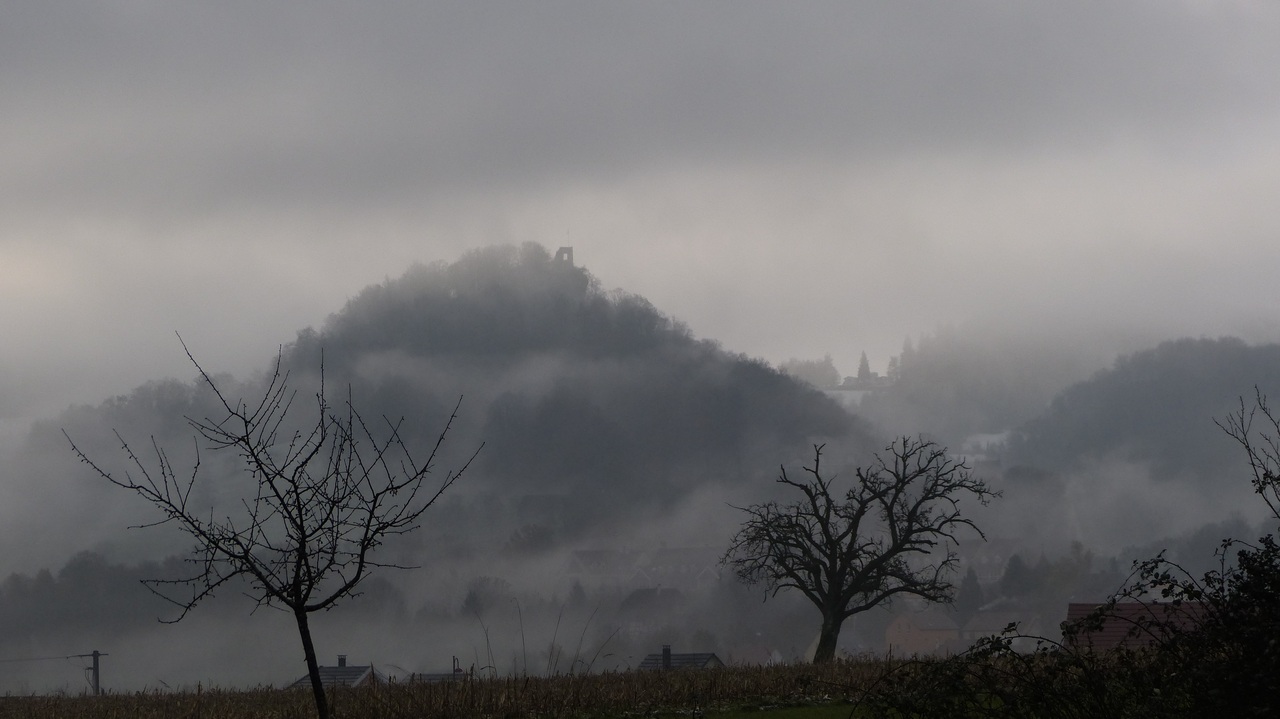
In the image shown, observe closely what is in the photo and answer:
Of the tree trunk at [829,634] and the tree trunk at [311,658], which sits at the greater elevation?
the tree trunk at [311,658]

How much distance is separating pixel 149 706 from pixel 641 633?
162 meters

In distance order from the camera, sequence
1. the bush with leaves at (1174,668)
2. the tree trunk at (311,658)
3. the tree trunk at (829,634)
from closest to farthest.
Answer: the bush with leaves at (1174,668), the tree trunk at (311,658), the tree trunk at (829,634)

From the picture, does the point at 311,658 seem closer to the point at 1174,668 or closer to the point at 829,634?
the point at 1174,668

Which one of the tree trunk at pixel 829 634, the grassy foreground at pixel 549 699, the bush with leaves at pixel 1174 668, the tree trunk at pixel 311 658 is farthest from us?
the tree trunk at pixel 829 634

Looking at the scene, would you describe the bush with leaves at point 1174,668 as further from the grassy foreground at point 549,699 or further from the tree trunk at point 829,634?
the tree trunk at point 829,634

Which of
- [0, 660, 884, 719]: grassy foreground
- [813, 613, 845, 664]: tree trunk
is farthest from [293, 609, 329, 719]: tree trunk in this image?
[813, 613, 845, 664]: tree trunk

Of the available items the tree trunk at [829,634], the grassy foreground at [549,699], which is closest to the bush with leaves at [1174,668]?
the grassy foreground at [549,699]

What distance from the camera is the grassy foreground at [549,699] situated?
17.7 m

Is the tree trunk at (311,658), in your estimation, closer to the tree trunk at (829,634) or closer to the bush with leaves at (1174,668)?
the bush with leaves at (1174,668)

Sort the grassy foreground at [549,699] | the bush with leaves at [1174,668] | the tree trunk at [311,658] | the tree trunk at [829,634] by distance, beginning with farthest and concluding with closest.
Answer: the tree trunk at [829,634] → the grassy foreground at [549,699] → the tree trunk at [311,658] → the bush with leaves at [1174,668]

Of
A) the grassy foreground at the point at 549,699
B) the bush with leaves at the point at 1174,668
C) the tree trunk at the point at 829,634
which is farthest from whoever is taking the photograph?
the tree trunk at the point at 829,634

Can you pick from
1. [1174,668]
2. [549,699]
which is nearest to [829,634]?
[549,699]

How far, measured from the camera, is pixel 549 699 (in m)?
18.6

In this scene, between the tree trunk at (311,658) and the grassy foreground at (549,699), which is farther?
the grassy foreground at (549,699)
